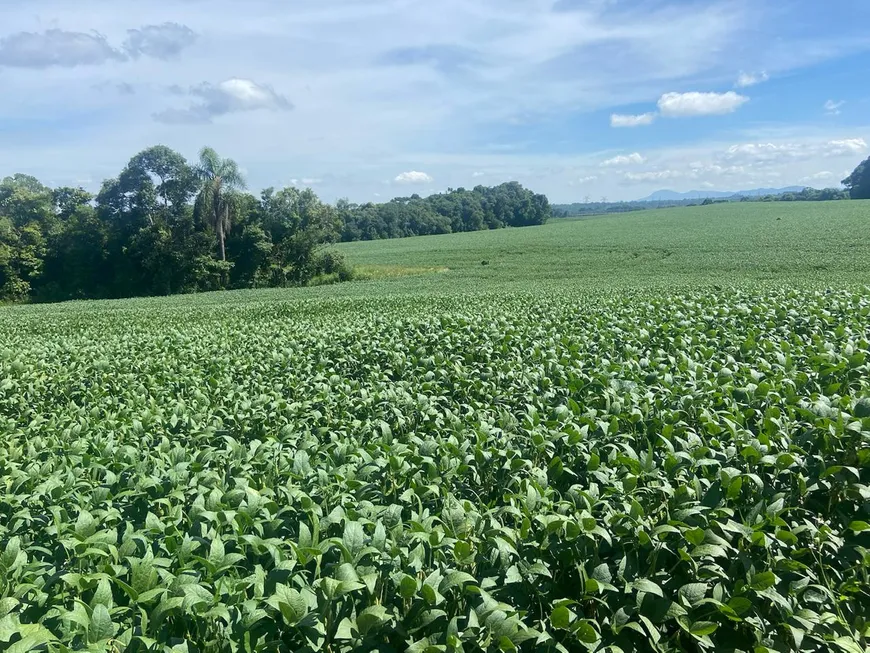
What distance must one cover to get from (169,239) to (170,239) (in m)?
0.08

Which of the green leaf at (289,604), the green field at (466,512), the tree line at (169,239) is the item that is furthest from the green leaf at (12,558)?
the tree line at (169,239)

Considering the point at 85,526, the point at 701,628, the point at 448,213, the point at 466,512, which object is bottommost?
the point at 701,628

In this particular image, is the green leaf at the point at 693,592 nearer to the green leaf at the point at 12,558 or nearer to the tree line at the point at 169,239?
the green leaf at the point at 12,558

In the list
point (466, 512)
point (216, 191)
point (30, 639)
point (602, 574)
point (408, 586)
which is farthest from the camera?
point (216, 191)

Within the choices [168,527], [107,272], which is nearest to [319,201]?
[107,272]

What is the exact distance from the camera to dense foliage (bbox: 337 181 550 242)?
349 feet

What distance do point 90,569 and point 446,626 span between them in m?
1.93

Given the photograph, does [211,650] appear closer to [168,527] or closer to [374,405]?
[168,527]

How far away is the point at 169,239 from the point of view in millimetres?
47750

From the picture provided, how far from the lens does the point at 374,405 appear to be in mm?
6352

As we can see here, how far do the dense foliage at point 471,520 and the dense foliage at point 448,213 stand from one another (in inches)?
3758

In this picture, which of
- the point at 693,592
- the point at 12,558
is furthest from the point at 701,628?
the point at 12,558

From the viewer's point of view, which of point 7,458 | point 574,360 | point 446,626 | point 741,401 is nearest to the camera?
point 446,626

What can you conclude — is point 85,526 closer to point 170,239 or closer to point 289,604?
point 289,604
